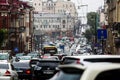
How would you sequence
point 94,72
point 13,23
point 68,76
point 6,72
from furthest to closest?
point 13,23, point 6,72, point 68,76, point 94,72

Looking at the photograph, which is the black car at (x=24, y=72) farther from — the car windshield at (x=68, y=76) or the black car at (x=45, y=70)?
the car windshield at (x=68, y=76)

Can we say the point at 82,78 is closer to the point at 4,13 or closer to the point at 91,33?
the point at 4,13

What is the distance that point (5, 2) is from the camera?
109 metres

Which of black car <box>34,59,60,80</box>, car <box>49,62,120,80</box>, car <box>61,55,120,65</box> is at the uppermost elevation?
car <box>49,62,120,80</box>

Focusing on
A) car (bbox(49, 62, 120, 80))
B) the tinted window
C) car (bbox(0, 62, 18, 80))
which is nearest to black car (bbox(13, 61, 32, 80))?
car (bbox(0, 62, 18, 80))

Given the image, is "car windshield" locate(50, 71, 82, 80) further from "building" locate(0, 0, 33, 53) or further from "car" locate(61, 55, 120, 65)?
"building" locate(0, 0, 33, 53)

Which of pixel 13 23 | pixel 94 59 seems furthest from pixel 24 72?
pixel 13 23

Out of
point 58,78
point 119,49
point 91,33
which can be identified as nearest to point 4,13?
point 119,49

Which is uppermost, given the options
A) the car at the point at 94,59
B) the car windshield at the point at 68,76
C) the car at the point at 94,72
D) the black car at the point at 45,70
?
the car at the point at 94,72

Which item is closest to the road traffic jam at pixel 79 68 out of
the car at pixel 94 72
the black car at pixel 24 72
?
the car at pixel 94 72

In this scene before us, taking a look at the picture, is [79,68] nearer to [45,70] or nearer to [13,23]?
[45,70]

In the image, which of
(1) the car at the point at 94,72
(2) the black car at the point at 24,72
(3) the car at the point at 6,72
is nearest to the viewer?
(1) the car at the point at 94,72

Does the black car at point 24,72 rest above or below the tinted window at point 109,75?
below

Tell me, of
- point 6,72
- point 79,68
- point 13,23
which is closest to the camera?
point 79,68
